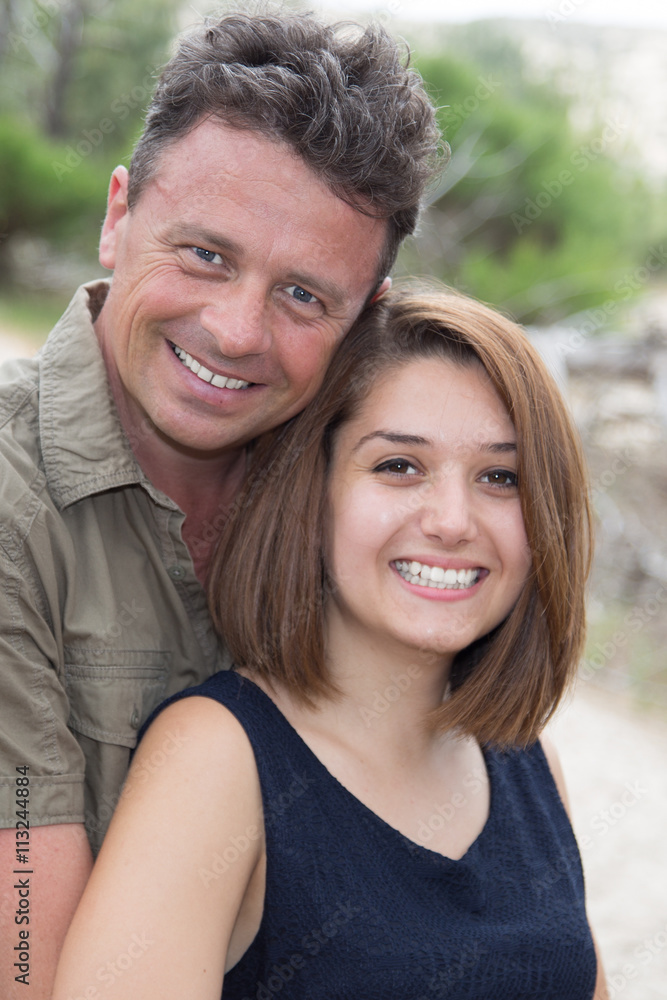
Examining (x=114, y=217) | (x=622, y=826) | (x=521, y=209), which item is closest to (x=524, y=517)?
(x=114, y=217)

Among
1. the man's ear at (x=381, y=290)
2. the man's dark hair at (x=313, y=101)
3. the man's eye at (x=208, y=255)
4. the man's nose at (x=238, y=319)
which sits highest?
the man's dark hair at (x=313, y=101)

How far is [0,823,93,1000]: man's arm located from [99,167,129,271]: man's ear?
1049 millimetres

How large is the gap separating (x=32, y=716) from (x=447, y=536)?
0.71 m

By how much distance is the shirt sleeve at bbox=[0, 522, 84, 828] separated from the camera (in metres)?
1.47

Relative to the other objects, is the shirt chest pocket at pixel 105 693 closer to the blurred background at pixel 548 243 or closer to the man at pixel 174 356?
the man at pixel 174 356

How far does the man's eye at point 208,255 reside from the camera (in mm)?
1718

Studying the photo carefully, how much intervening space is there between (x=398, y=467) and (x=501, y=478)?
0.61 feet

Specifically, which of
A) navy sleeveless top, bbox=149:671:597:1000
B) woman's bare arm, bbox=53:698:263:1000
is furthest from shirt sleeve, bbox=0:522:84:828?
navy sleeveless top, bbox=149:671:597:1000

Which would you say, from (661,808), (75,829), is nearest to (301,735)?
(75,829)

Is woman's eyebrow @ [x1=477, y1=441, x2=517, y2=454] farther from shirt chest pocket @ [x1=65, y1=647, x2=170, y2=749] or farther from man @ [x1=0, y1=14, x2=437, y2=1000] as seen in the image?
shirt chest pocket @ [x1=65, y1=647, x2=170, y2=749]

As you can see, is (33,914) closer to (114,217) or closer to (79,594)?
(79,594)

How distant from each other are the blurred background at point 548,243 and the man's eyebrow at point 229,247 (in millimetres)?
2872

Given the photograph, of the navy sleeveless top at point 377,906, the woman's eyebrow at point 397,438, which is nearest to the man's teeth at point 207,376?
the woman's eyebrow at point 397,438

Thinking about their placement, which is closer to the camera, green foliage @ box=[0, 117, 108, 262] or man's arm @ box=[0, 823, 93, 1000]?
man's arm @ box=[0, 823, 93, 1000]
